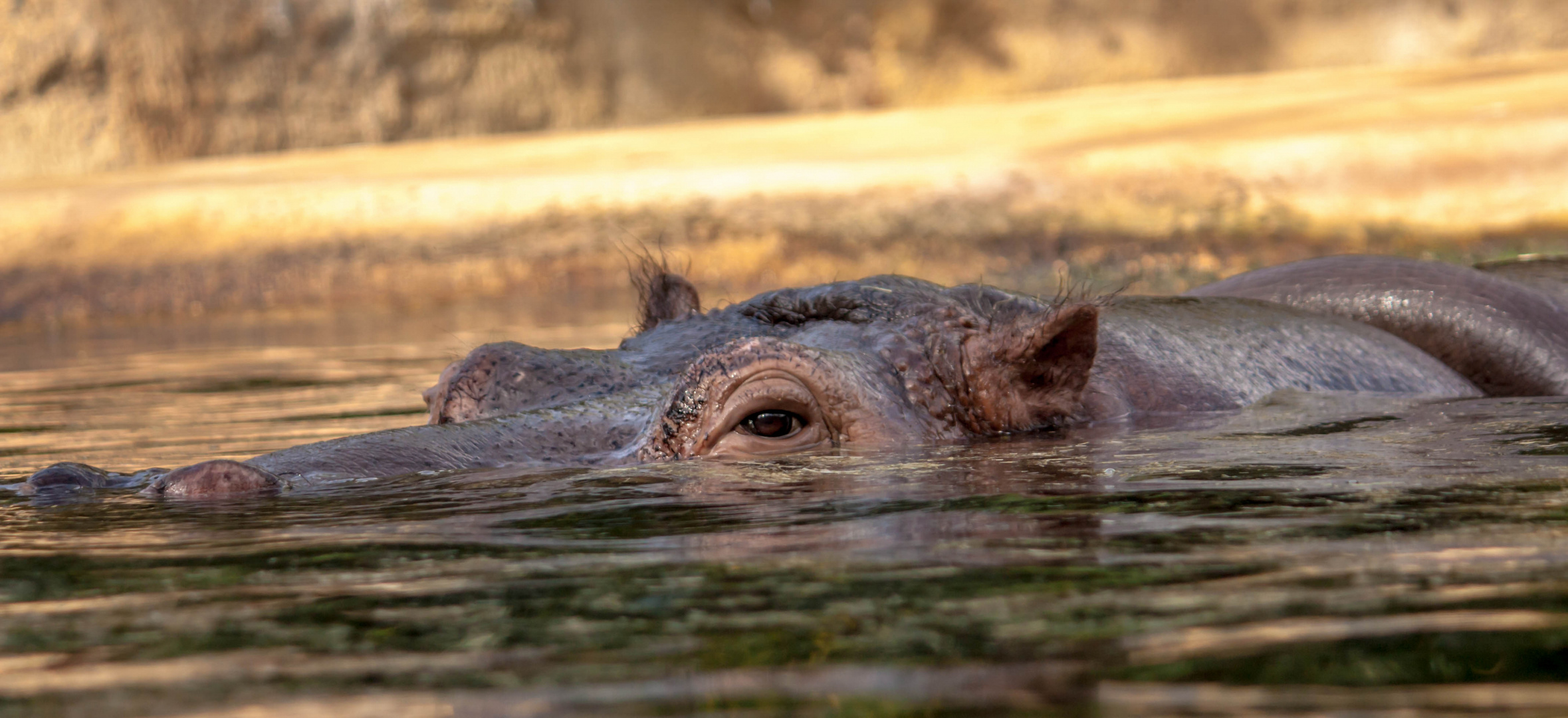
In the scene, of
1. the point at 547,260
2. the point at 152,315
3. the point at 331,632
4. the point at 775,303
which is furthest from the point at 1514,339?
the point at 152,315

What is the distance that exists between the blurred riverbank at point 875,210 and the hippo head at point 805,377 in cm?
597

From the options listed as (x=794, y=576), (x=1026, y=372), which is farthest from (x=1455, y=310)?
(x=794, y=576)

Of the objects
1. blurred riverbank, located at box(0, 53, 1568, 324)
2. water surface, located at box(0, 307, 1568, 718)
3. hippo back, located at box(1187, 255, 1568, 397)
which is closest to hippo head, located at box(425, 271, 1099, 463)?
Answer: water surface, located at box(0, 307, 1568, 718)

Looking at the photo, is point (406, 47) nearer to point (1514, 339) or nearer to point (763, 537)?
point (1514, 339)

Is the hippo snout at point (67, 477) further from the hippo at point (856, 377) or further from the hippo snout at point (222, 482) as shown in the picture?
the hippo snout at point (222, 482)

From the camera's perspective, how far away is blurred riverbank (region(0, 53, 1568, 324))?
1071 cm

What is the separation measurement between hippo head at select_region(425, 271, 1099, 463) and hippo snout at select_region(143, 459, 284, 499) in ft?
1.98

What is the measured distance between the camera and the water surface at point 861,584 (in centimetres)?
175

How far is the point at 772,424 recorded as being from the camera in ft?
12.9

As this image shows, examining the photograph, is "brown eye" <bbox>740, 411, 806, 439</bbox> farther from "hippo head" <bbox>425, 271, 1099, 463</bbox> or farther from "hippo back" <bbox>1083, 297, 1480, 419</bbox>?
"hippo back" <bbox>1083, 297, 1480, 419</bbox>

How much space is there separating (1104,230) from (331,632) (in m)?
9.42

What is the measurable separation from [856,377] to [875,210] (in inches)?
306

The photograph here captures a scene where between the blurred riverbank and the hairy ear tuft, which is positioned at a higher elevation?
the blurred riverbank

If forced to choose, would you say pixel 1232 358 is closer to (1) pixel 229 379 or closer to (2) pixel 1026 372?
(2) pixel 1026 372
